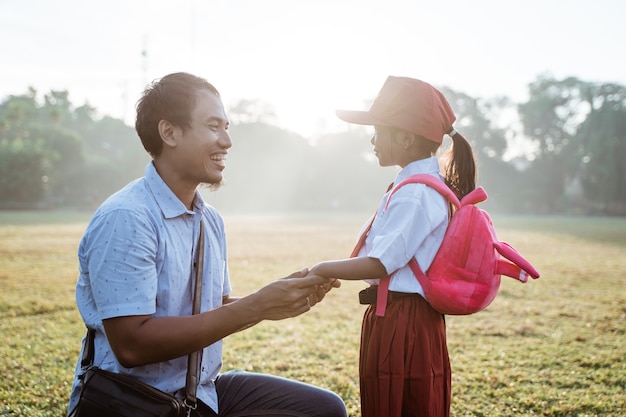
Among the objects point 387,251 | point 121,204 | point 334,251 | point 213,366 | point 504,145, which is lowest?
point 334,251

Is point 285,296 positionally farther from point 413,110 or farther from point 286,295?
point 413,110

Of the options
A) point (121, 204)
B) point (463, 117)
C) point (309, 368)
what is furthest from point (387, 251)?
point (463, 117)

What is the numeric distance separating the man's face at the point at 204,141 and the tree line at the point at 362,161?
43571mm

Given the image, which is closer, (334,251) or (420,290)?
(420,290)

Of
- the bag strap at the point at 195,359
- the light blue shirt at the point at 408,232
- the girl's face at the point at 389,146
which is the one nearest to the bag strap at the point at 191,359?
the bag strap at the point at 195,359

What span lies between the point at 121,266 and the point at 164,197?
0.35m

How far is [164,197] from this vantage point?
196 cm

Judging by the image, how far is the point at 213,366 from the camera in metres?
2.09

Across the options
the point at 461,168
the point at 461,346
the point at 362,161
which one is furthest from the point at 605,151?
the point at 461,168

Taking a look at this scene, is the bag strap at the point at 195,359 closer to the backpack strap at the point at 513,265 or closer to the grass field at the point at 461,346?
the backpack strap at the point at 513,265

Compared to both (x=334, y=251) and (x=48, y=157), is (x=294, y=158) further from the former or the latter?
(x=334, y=251)

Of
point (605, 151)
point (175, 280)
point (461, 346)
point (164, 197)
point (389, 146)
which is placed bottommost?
point (461, 346)

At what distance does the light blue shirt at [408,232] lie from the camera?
Result: 2.10m

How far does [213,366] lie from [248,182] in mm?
52289
